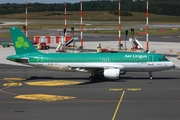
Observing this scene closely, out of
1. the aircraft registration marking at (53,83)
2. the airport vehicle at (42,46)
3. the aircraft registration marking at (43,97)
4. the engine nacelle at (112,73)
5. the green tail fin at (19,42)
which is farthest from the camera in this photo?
the airport vehicle at (42,46)

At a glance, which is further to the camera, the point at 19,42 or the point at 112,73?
the point at 19,42

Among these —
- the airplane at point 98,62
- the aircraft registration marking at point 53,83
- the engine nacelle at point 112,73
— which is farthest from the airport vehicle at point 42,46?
the engine nacelle at point 112,73

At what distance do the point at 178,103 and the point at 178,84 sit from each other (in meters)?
11.1

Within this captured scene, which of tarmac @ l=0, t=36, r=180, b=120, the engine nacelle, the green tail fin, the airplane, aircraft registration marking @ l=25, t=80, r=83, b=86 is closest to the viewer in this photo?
tarmac @ l=0, t=36, r=180, b=120

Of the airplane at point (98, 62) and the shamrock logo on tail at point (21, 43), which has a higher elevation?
the shamrock logo on tail at point (21, 43)

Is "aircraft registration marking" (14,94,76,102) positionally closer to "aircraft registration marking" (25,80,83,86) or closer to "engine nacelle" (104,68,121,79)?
"aircraft registration marking" (25,80,83,86)

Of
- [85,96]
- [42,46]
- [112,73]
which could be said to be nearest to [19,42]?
[112,73]

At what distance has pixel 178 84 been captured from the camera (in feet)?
160

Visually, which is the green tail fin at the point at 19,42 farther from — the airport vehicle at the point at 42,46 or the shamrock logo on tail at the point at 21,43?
the airport vehicle at the point at 42,46

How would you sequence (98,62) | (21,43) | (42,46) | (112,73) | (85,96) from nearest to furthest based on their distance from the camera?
(85,96), (112,73), (98,62), (21,43), (42,46)

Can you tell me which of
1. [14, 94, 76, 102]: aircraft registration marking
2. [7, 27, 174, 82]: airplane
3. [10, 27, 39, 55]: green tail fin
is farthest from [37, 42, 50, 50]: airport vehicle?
[14, 94, 76, 102]: aircraft registration marking

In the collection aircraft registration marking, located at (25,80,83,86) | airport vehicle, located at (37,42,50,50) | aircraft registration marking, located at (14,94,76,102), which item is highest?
airport vehicle, located at (37,42,50,50)

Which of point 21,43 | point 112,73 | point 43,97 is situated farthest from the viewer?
point 21,43

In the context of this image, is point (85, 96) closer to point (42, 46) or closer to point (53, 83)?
point (53, 83)
